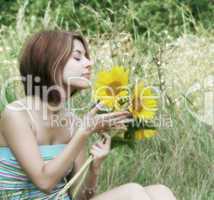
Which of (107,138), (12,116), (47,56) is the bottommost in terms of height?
(107,138)

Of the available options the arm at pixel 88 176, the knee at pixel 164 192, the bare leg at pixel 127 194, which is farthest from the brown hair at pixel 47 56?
the knee at pixel 164 192

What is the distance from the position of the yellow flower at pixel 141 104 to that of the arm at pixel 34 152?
0.21 meters

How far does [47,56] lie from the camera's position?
2434mm

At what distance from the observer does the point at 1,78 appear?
3980 millimetres

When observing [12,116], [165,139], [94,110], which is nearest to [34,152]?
[12,116]

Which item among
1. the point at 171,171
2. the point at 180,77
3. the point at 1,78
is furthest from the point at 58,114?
the point at 180,77

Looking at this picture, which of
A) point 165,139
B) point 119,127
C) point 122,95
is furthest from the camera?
point 165,139

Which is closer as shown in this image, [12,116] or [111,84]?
[111,84]

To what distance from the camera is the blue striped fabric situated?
8.09ft

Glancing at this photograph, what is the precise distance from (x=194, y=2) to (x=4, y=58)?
445cm

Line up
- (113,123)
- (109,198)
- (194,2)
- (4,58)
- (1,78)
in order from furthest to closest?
1. (194,2)
2. (4,58)
3. (1,78)
4. (109,198)
5. (113,123)

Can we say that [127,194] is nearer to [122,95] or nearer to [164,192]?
[164,192]

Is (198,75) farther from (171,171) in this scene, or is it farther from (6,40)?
(6,40)

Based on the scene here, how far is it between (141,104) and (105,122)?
15 centimetres
